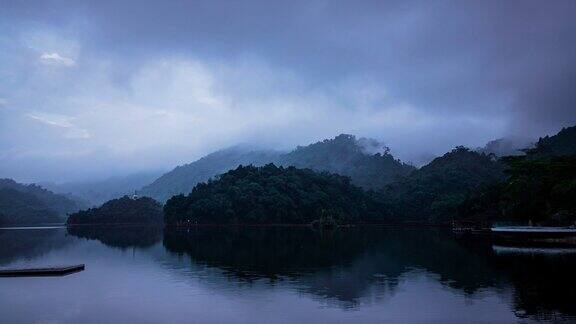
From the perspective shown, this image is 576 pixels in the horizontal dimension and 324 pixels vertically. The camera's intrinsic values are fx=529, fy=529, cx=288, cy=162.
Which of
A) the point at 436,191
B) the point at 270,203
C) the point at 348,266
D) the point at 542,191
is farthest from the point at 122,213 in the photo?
the point at 348,266

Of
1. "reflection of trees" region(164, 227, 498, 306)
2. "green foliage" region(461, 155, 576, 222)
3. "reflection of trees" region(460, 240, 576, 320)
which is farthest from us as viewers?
"green foliage" region(461, 155, 576, 222)

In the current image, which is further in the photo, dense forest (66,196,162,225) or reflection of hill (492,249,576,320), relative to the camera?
dense forest (66,196,162,225)

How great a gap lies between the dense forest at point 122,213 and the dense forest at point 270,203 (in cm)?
3029

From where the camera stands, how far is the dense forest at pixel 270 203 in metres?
A: 132

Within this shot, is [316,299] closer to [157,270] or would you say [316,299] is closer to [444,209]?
[157,270]

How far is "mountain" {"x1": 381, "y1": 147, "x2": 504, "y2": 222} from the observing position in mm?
132275

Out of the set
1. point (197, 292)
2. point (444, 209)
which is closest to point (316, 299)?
point (197, 292)

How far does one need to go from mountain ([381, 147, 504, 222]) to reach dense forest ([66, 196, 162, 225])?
75.1 m

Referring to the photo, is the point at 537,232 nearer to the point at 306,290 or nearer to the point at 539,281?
the point at 539,281

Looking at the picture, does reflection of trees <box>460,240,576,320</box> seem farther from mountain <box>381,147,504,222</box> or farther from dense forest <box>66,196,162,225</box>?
dense forest <box>66,196,162,225</box>

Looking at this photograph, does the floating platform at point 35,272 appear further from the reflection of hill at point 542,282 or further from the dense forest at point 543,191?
the dense forest at point 543,191

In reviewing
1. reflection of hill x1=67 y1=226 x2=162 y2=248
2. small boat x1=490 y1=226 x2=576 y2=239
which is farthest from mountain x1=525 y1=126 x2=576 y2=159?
reflection of hill x1=67 y1=226 x2=162 y2=248

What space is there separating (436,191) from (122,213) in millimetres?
94311

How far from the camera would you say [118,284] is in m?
30.6
